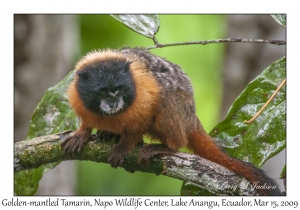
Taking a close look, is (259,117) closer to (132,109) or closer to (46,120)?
(132,109)

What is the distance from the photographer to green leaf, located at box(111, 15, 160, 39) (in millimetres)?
3359

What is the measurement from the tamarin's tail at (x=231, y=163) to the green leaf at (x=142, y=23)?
935 millimetres

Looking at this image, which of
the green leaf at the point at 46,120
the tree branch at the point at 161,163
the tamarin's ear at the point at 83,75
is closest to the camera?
the tree branch at the point at 161,163

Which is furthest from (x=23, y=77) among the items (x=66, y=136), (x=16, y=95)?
(x=66, y=136)

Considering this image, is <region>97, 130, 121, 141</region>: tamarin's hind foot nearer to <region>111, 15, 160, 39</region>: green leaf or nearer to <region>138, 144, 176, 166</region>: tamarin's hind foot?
<region>138, 144, 176, 166</region>: tamarin's hind foot

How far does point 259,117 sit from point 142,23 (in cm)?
116

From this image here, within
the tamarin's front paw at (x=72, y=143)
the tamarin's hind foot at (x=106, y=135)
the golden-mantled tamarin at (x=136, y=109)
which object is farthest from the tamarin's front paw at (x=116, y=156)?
the tamarin's front paw at (x=72, y=143)

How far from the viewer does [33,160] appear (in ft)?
10.5

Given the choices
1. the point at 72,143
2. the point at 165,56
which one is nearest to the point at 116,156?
the point at 72,143

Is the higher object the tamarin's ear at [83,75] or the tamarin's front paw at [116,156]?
the tamarin's ear at [83,75]

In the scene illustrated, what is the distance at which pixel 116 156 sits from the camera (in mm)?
3357

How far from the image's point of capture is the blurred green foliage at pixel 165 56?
6996 millimetres

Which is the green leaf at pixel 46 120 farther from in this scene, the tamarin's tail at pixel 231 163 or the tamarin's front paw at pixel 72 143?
the tamarin's tail at pixel 231 163

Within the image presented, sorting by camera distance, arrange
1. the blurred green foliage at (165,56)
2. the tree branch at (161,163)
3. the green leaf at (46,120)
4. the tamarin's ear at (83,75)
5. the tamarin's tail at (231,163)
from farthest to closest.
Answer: the blurred green foliage at (165,56)
the green leaf at (46,120)
the tamarin's ear at (83,75)
the tamarin's tail at (231,163)
the tree branch at (161,163)
